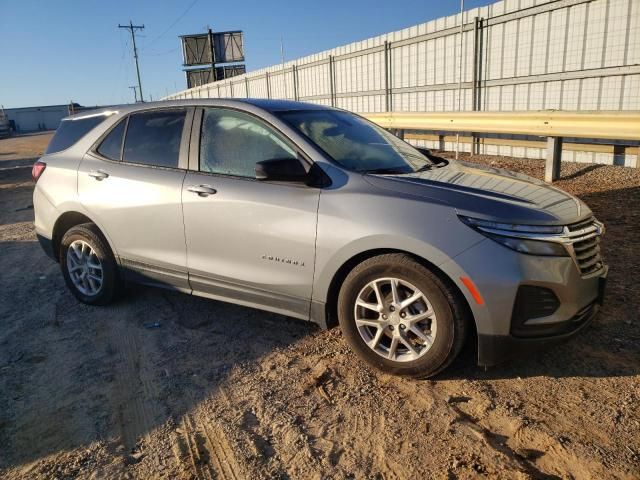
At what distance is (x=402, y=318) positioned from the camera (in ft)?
9.52

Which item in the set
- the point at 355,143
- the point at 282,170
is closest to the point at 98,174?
the point at 282,170

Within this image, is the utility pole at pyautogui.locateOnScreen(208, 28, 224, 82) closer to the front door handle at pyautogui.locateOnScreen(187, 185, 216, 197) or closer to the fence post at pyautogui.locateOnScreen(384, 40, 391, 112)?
the fence post at pyautogui.locateOnScreen(384, 40, 391, 112)

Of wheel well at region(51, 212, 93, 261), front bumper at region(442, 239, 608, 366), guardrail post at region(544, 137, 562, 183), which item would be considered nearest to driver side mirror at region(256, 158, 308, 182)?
front bumper at region(442, 239, 608, 366)

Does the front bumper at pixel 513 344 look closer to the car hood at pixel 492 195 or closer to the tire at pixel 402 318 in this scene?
the tire at pixel 402 318

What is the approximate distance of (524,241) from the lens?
267 centimetres

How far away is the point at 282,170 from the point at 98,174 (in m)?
1.93

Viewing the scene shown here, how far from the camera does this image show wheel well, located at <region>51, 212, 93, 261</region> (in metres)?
4.40

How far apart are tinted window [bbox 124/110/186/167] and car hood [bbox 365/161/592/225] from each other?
5.62 ft

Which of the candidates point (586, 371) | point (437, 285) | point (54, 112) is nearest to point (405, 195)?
point (437, 285)

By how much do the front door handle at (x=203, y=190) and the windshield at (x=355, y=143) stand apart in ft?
2.40

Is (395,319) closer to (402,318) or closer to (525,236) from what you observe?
(402,318)

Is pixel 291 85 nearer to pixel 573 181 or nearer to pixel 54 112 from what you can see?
pixel 573 181

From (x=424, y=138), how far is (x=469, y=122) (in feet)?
11.9

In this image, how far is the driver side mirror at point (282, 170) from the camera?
3148mm
